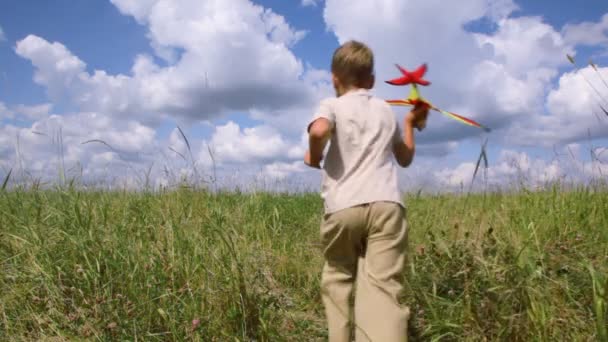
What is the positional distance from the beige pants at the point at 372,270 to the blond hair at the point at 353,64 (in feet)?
2.41

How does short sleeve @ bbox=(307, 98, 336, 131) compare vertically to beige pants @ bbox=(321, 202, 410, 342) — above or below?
above

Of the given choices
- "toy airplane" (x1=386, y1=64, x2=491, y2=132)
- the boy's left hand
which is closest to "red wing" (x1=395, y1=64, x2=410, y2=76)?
"toy airplane" (x1=386, y1=64, x2=491, y2=132)

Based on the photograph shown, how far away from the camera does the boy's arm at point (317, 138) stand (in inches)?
96.8

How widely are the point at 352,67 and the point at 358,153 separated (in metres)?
0.50

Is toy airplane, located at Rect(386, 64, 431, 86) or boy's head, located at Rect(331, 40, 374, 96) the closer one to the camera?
toy airplane, located at Rect(386, 64, 431, 86)

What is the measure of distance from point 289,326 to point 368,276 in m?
0.83

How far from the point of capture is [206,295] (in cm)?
284

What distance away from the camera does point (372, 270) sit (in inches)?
97.3

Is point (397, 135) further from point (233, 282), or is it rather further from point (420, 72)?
point (233, 282)

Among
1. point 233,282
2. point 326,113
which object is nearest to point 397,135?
point 326,113

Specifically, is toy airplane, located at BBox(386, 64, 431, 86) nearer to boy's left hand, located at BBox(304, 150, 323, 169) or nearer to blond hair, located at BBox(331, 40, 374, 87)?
blond hair, located at BBox(331, 40, 374, 87)

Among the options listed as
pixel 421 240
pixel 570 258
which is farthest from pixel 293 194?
pixel 570 258

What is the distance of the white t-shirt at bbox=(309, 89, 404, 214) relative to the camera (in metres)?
2.45

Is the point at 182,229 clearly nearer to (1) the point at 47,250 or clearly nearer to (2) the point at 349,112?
(1) the point at 47,250
